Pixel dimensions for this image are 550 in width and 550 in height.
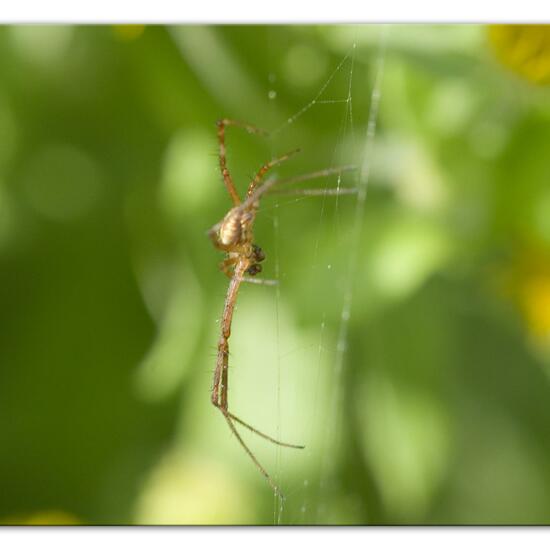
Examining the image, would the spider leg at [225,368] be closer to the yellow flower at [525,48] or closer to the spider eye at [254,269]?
the spider eye at [254,269]

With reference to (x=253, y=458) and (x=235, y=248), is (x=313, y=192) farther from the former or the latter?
(x=253, y=458)

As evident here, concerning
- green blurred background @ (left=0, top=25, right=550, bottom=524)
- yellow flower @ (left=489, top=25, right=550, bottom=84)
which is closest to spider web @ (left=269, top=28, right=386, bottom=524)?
green blurred background @ (left=0, top=25, right=550, bottom=524)

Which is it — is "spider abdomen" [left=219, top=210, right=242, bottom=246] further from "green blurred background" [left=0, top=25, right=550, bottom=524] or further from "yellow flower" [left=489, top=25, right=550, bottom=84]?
"yellow flower" [left=489, top=25, right=550, bottom=84]

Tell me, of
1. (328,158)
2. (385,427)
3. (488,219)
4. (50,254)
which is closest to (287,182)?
(328,158)

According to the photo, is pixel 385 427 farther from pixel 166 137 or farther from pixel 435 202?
pixel 166 137

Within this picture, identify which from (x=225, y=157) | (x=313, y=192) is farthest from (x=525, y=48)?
(x=225, y=157)
